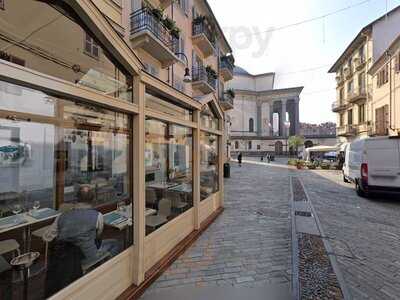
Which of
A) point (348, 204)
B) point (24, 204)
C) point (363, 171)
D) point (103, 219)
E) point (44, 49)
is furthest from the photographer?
point (363, 171)

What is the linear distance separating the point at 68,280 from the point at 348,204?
8811 millimetres

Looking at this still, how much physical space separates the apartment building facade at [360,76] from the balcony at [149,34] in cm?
1902

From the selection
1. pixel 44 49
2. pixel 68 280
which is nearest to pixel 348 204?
pixel 68 280

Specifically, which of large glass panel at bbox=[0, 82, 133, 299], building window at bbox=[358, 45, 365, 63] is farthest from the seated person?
building window at bbox=[358, 45, 365, 63]

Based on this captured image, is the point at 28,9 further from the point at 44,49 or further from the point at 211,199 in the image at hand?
the point at 211,199

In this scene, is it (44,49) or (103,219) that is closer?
(44,49)

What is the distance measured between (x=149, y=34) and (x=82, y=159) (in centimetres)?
674

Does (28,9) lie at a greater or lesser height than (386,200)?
greater

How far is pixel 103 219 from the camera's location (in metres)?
3.43

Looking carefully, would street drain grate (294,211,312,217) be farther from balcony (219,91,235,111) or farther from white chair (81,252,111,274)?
balcony (219,91,235,111)

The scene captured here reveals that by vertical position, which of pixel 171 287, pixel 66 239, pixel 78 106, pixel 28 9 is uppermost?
pixel 28 9

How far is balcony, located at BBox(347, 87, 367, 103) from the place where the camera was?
2527 centimetres

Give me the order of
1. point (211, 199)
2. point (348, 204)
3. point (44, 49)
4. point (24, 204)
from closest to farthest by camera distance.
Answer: point (44, 49)
point (24, 204)
point (211, 199)
point (348, 204)

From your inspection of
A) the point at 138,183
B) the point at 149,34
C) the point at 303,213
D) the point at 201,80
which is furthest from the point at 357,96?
the point at 138,183
